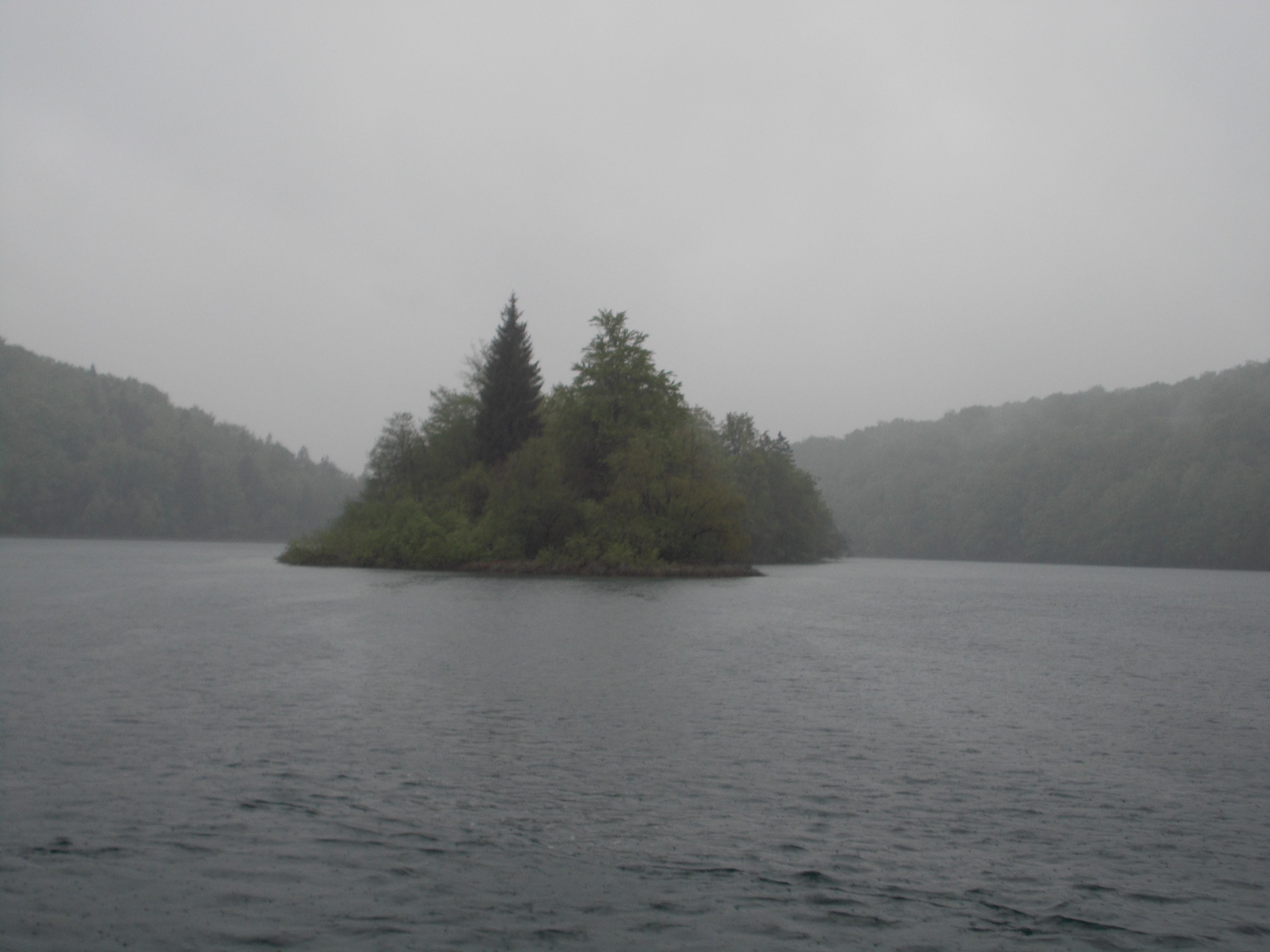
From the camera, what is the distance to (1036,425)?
195125mm

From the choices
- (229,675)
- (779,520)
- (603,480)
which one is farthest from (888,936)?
(779,520)

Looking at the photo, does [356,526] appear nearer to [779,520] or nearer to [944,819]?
[779,520]

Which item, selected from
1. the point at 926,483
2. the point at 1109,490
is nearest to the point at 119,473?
the point at 926,483

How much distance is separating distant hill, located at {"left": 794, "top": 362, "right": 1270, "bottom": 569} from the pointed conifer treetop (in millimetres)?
100321

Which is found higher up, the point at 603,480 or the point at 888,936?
the point at 603,480

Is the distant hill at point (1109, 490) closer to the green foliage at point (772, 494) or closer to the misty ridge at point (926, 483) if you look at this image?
the misty ridge at point (926, 483)

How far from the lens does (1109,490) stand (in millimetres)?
149625

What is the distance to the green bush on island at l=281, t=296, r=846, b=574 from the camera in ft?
218

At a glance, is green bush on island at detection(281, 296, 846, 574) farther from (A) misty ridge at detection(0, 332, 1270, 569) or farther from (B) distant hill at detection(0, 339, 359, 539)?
(B) distant hill at detection(0, 339, 359, 539)

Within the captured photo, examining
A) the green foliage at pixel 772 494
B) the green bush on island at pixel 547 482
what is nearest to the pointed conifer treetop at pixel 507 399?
the green bush on island at pixel 547 482

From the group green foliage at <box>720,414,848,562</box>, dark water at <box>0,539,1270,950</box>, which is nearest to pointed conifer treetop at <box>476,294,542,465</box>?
green foliage at <box>720,414,848,562</box>

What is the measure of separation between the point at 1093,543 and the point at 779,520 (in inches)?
2787

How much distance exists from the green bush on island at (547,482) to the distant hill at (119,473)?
93601mm

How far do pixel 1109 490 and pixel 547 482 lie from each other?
4464 inches
